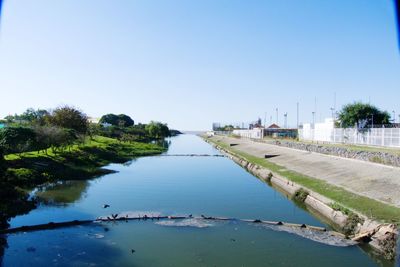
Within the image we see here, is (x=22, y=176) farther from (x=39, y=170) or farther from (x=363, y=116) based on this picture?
(x=363, y=116)

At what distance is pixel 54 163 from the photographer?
37.2m

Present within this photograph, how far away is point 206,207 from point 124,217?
561cm

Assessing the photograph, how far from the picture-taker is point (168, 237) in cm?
1739

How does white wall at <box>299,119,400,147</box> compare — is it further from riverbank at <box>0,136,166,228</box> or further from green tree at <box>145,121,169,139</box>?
green tree at <box>145,121,169,139</box>

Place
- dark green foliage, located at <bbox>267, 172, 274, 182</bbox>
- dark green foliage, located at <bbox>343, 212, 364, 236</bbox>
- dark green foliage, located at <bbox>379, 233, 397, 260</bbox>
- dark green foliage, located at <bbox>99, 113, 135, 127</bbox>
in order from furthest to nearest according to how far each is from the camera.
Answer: dark green foliage, located at <bbox>99, 113, 135, 127</bbox> < dark green foliage, located at <bbox>267, 172, 274, 182</bbox> < dark green foliage, located at <bbox>343, 212, 364, 236</bbox> < dark green foliage, located at <bbox>379, 233, 397, 260</bbox>

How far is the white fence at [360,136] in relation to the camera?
42.7 meters

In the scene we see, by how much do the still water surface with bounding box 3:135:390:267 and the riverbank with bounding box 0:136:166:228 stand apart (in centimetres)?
114

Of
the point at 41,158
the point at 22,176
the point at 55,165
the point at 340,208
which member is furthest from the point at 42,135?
the point at 340,208

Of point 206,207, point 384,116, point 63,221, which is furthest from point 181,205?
point 384,116

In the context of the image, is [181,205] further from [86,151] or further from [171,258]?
[86,151]

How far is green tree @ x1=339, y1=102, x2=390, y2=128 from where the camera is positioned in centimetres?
5875

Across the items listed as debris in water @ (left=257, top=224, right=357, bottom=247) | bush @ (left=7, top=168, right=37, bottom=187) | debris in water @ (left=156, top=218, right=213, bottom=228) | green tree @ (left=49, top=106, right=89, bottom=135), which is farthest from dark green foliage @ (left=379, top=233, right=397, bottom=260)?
green tree @ (left=49, top=106, right=89, bottom=135)

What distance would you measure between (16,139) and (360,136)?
1539 inches

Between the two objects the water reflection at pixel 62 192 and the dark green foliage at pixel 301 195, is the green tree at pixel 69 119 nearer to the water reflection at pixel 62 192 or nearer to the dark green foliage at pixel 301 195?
the water reflection at pixel 62 192
